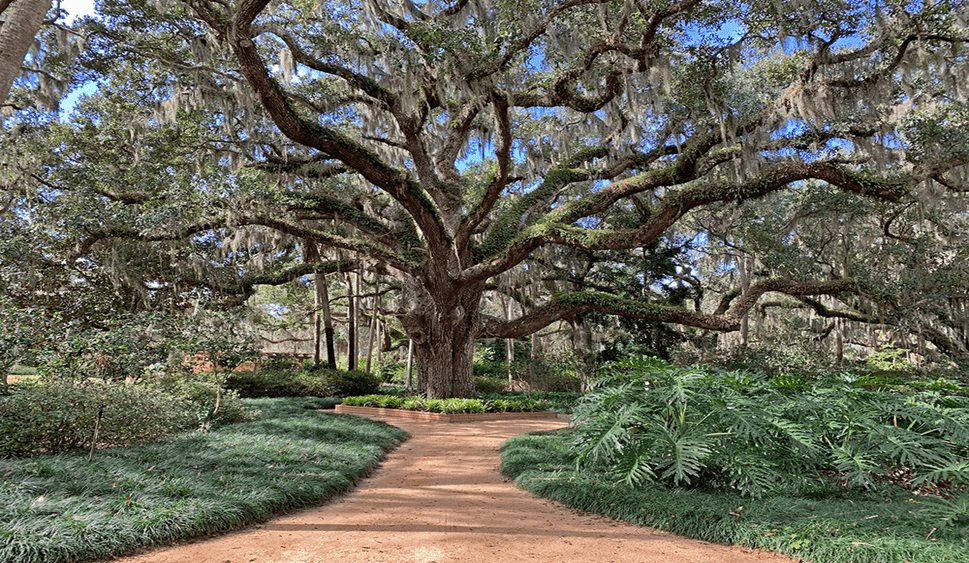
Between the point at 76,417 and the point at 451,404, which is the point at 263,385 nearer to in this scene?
the point at 451,404

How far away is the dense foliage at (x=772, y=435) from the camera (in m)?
3.80

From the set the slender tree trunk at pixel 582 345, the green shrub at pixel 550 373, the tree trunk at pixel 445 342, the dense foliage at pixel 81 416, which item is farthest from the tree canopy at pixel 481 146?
the dense foliage at pixel 81 416

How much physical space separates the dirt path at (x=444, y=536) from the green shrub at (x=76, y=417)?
9.00 feet

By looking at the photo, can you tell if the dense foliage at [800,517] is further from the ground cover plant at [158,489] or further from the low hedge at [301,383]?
the low hedge at [301,383]

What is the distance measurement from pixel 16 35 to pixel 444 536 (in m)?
5.79

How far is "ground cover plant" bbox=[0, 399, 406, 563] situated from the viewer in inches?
113

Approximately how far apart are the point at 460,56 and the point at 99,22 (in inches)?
284

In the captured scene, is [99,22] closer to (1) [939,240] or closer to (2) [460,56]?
(2) [460,56]

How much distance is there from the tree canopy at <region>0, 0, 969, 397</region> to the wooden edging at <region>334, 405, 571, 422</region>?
1.42 metres

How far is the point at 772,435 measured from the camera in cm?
422

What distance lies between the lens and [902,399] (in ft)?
14.1

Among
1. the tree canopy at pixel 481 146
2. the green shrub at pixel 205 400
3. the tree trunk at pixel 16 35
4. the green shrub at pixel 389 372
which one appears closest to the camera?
the tree trunk at pixel 16 35

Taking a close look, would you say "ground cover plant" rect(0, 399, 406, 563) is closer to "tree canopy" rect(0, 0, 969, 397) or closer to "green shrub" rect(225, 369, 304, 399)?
"tree canopy" rect(0, 0, 969, 397)

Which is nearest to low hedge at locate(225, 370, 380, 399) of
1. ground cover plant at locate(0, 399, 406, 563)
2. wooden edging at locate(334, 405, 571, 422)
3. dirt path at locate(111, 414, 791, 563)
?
wooden edging at locate(334, 405, 571, 422)
